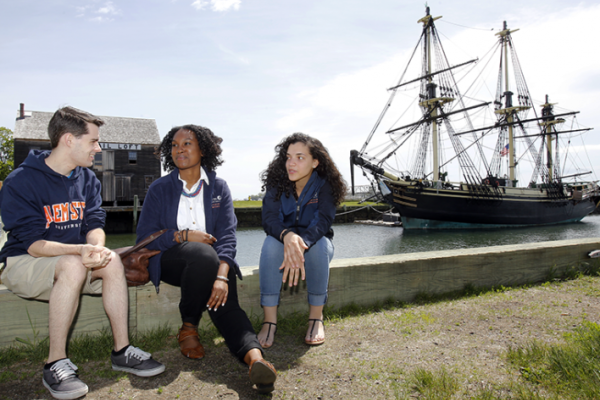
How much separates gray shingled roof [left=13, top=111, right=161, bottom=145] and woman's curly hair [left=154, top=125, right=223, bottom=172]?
30.1m

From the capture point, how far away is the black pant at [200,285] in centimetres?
214

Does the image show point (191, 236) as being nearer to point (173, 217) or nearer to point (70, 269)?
point (173, 217)

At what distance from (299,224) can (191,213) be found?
77 cm

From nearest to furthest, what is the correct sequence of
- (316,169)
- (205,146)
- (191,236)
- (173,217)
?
(191,236), (173,217), (205,146), (316,169)

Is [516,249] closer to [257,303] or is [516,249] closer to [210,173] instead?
[257,303]

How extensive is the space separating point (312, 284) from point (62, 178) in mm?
1663

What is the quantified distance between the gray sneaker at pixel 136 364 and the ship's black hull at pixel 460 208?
29.4 m

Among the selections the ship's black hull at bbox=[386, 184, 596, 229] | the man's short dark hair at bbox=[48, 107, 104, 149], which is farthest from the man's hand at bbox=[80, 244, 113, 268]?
the ship's black hull at bbox=[386, 184, 596, 229]

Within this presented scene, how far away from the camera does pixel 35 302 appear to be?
2.26m

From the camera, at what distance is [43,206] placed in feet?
6.82

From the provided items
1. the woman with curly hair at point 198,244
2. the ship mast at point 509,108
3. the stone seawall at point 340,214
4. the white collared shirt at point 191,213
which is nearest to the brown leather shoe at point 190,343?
the woman with curly hair at point 198,244

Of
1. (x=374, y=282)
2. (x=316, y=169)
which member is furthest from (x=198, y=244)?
(x=374, y=282)

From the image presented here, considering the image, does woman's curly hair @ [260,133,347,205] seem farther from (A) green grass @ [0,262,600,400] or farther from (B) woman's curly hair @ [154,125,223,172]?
(A) green grass @ [0,262,600,400]

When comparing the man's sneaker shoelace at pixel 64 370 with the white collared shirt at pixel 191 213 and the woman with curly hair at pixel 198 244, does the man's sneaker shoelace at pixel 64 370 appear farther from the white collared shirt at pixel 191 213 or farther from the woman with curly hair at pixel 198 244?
the white collared shirt at pixel 191 213
